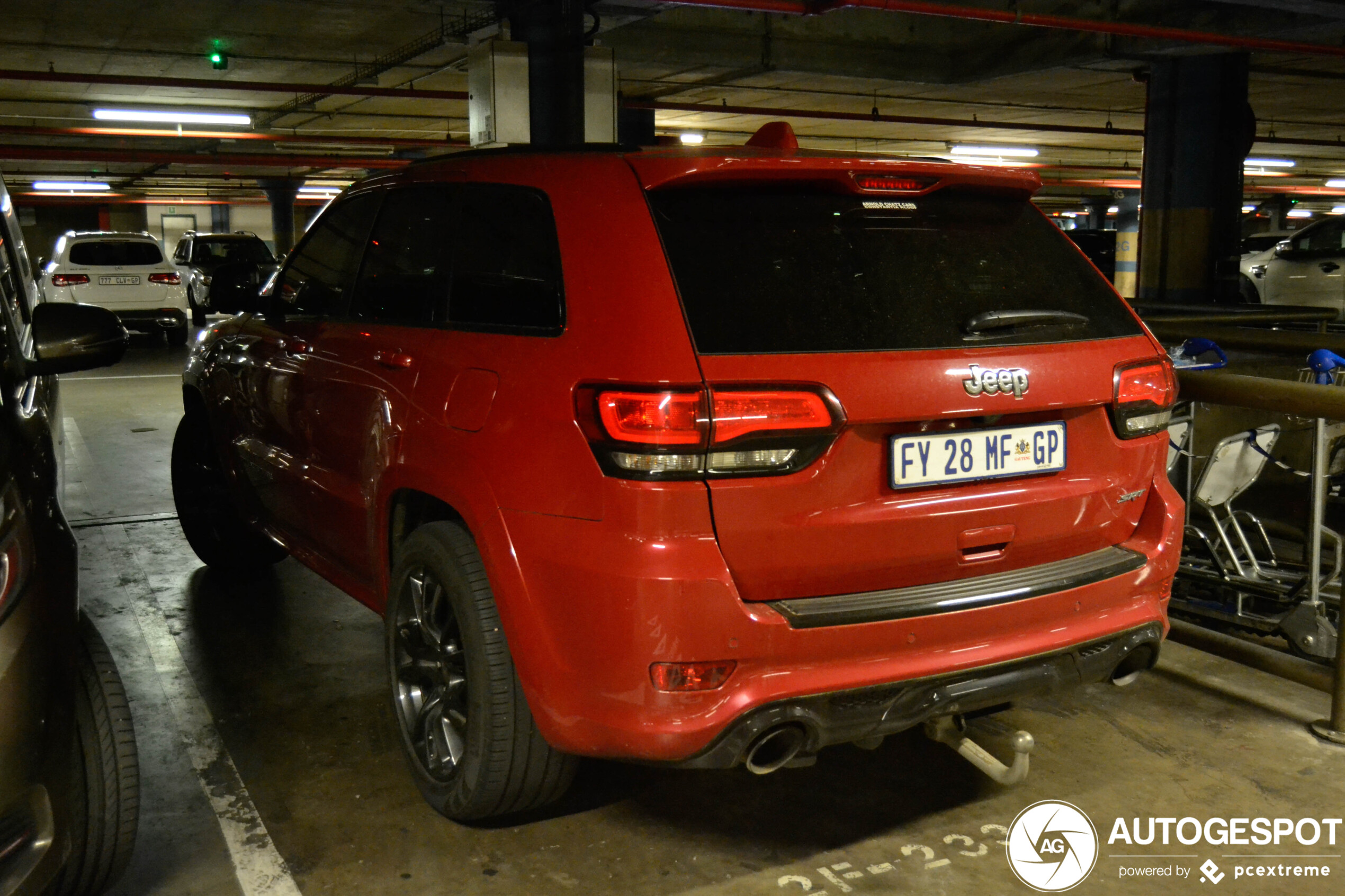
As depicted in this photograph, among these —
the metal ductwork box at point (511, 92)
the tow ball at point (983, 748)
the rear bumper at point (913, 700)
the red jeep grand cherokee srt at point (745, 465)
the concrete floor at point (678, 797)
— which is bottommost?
the concrete floor at point (678, 797)

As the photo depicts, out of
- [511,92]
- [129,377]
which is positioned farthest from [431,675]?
[129,377]

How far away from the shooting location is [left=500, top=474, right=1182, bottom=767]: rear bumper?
2.28 meters

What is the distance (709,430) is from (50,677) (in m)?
1.28

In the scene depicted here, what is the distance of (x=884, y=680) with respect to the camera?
2.41 m

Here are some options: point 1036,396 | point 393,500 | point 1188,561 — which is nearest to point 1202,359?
point 1188,561

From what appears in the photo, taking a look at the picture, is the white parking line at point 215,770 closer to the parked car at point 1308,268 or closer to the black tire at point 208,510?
the black tire at point 208,510

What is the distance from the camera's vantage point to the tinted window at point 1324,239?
14.6m

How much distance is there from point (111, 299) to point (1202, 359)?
16279 mm

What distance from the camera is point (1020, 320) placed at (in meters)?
2.66

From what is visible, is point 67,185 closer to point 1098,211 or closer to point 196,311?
point 196,311

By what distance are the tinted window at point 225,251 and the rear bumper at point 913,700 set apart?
21500 millimetres

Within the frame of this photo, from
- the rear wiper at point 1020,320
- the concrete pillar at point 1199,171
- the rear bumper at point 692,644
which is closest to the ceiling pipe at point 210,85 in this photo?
the concrete pillar at point 1199,171

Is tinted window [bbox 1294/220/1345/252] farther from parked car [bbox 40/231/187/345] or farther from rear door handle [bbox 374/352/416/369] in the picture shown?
parked car [bbox 40/231/187/345]

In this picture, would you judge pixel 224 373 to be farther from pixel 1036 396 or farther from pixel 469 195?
pixel 1036 396
